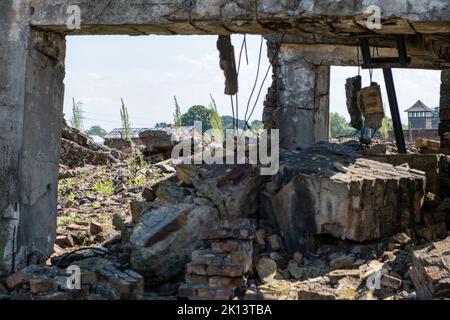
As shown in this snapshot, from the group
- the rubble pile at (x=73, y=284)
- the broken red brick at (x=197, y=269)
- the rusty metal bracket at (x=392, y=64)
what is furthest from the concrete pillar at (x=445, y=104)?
the rubble pile at (x=73, y=284)

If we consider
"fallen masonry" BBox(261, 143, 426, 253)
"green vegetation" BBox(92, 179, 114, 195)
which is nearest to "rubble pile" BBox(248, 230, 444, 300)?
"fallen masonry" BBox(261, 143, 426, 253)

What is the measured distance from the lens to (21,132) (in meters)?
5.08

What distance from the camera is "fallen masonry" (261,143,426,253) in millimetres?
5441

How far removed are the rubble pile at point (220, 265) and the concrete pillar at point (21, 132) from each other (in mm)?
1489

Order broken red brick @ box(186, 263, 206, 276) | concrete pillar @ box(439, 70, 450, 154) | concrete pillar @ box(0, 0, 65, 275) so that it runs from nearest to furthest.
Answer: broken red brick @ box(186, 263, 206, 276) < concrete pillar @ box(0, 0, 65, 275) < concrete pillar @ box(439, 70, 450, 154)

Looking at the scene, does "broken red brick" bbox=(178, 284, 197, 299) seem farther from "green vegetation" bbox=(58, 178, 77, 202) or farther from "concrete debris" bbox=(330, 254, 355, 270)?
"green vegetation" bbox=(58, 178, 77, 202)

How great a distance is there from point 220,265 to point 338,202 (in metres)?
1.35

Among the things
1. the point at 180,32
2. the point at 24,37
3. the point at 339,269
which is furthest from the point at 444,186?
the point at 24,37

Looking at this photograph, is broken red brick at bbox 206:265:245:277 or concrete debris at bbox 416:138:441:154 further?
concrete debris at bbox 416:138:441:154

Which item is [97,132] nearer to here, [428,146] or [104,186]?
[104,186]

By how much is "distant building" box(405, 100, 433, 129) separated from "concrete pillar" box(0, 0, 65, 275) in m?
42.4

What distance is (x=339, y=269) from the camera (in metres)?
5.09

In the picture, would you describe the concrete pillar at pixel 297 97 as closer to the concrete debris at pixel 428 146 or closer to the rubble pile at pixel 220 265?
the concrete debris at pixel 428 146

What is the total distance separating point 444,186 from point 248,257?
298 centimetres
